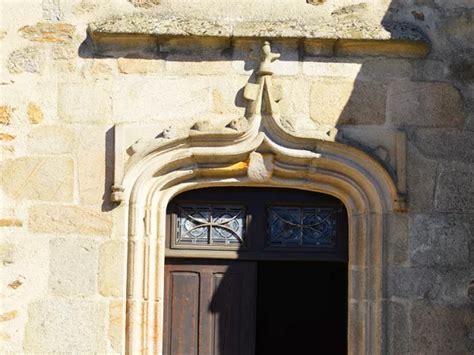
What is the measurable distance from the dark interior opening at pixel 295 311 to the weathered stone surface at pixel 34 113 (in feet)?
10.2

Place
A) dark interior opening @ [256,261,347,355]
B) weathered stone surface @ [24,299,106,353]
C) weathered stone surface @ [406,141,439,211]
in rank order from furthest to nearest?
dark interior opening @ [256,261,347,355] → weathered stone surface @ [406,141,439,211] → weathered stone surface @ [24,299,106,353]

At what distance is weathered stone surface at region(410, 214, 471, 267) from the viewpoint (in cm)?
618

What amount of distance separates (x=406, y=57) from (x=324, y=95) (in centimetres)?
54

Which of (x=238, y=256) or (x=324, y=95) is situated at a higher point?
(x=324, y=95)

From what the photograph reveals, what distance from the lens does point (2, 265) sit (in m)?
6.16

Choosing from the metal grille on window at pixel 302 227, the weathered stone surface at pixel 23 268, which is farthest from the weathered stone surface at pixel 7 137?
the metal grille on window at pixel 302 227

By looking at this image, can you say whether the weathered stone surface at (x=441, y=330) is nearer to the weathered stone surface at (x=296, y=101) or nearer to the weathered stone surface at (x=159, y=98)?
the weathered stone surface at (x=296, y=101)

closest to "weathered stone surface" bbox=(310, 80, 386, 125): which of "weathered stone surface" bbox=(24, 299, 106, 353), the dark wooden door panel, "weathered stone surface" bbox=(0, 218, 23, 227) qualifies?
the dark wooden door panel

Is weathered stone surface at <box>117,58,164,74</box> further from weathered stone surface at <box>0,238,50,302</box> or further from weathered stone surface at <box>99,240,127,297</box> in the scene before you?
weathered stone surface at <box>0,238,50,302</box>

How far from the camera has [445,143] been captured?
628 cm

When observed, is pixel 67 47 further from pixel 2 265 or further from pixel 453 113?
pixel 453 113

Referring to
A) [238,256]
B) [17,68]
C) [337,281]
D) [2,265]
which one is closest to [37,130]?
[17,68]

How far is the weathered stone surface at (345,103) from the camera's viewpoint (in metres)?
6.29

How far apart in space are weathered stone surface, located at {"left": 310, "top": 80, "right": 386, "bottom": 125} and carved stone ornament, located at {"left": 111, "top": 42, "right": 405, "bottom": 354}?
0.15 metres
